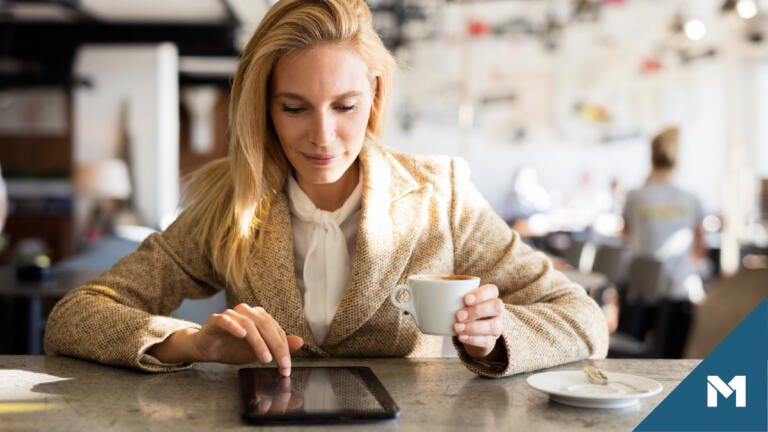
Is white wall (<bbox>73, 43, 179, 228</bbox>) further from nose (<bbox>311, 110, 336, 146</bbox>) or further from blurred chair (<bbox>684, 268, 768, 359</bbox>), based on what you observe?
nose (<bbox>311, 110, 336, 146</bbox>)

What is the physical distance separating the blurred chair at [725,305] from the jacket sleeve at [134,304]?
1716mm

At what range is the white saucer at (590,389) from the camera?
1.03m

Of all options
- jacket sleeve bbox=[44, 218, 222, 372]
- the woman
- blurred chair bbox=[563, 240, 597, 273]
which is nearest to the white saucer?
the woman

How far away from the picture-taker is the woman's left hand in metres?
1.14

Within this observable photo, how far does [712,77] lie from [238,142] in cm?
865

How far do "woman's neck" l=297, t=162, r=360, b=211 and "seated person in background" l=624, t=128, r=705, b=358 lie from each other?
3.41 meters

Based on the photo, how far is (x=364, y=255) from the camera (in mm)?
1469

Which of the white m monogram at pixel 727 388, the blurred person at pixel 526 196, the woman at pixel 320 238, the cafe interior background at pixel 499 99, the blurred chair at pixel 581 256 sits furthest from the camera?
the cafe interior background at pixel 499 99

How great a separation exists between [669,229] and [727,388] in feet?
13.2

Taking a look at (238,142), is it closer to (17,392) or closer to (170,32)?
(17,392)

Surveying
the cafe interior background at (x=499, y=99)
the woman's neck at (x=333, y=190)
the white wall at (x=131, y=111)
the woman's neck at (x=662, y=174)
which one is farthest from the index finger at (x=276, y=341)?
the white wall at (x=131, y=111)

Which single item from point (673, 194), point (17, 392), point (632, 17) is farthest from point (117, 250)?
point (632, 17)

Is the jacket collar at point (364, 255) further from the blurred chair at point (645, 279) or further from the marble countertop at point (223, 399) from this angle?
the blurred chair at point (645, 279)

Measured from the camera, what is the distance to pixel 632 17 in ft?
29.9
